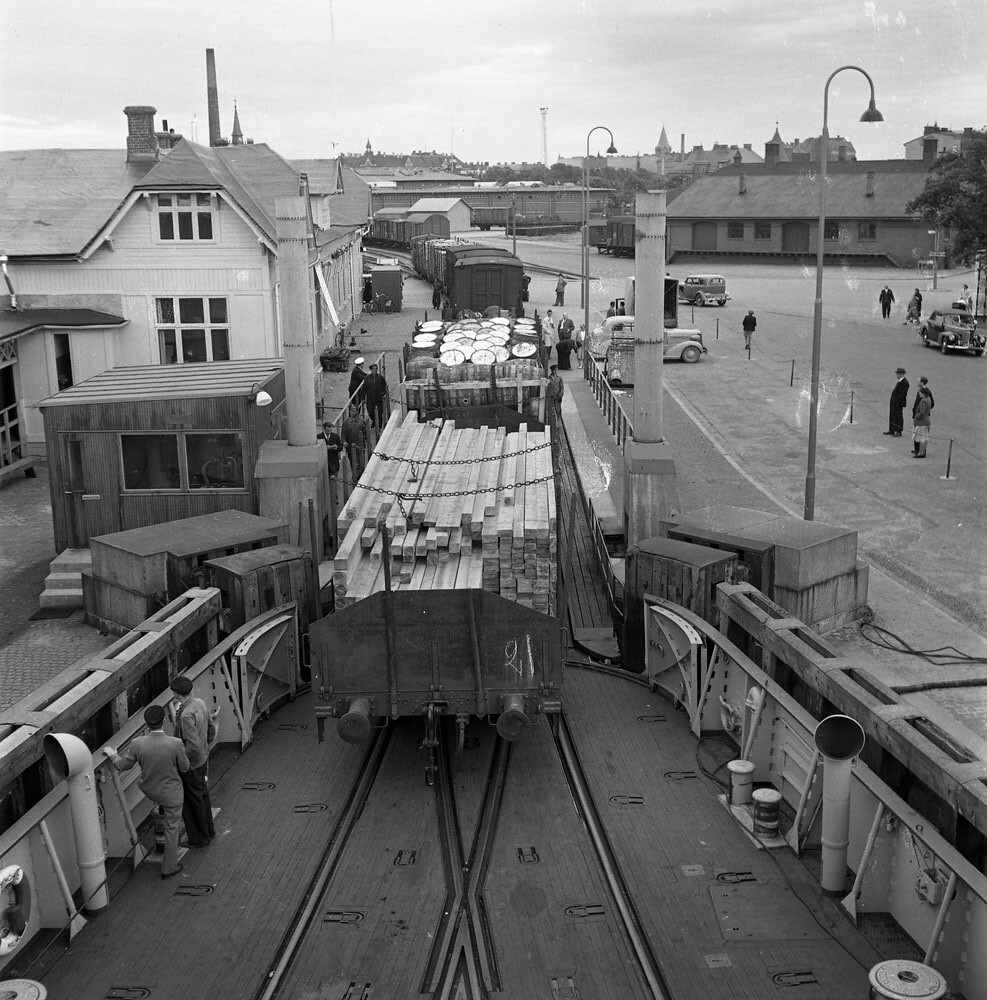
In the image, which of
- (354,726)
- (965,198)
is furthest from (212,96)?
(354,726)

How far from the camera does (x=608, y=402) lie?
2800 cm

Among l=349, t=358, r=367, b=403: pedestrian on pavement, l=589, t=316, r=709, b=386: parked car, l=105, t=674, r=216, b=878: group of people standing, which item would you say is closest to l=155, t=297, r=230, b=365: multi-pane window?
l=349, t=358, r=367, b=403: pedestrian on pavement

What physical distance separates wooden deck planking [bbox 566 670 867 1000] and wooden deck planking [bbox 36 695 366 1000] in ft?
7.74

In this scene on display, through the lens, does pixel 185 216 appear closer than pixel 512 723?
No

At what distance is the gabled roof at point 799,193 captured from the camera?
8069cm

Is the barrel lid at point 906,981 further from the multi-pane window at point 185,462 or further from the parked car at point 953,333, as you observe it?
the parked car at point 953,333

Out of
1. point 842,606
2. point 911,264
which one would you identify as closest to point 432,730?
point 842,606

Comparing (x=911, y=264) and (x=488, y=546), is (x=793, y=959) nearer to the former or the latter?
(x=488, y=546)

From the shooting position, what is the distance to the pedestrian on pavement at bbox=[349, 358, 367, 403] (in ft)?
87.7

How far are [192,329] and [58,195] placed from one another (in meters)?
6.35

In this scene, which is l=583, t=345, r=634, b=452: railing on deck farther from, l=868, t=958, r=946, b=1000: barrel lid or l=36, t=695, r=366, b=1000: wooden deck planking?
l=868, t=958, r=946, b=1000: barrel lid

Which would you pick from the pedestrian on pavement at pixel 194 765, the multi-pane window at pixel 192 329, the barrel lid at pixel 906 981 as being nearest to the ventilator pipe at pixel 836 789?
the barrel lid at pixel 906 981

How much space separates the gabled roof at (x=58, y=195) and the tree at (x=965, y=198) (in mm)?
31492

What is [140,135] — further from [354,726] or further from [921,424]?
[354,726]
